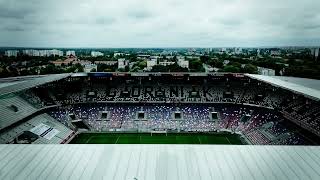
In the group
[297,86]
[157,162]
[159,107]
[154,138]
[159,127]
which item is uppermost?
[297,86]

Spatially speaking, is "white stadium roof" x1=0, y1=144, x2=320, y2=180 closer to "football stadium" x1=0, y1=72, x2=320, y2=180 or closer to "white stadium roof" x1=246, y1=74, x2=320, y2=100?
"football stadium" x1=0, y1=72, x2=320, y2=180

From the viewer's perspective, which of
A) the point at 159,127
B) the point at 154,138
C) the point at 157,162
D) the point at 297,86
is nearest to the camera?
the point at 157,162

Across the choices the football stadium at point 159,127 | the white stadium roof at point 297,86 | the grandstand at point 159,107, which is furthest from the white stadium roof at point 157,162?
the grandstand at point 159,107

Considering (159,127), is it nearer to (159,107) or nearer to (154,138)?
(154,138)

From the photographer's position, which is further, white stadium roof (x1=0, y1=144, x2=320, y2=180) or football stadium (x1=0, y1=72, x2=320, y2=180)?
football stadium (x1=0, y1=72, x2=320, y2=180)

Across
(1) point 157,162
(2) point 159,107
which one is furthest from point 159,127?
(1) point 157,162

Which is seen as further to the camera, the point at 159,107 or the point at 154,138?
the point at 159,107

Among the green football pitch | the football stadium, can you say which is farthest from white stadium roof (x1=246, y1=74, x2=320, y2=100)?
the green football pitch
